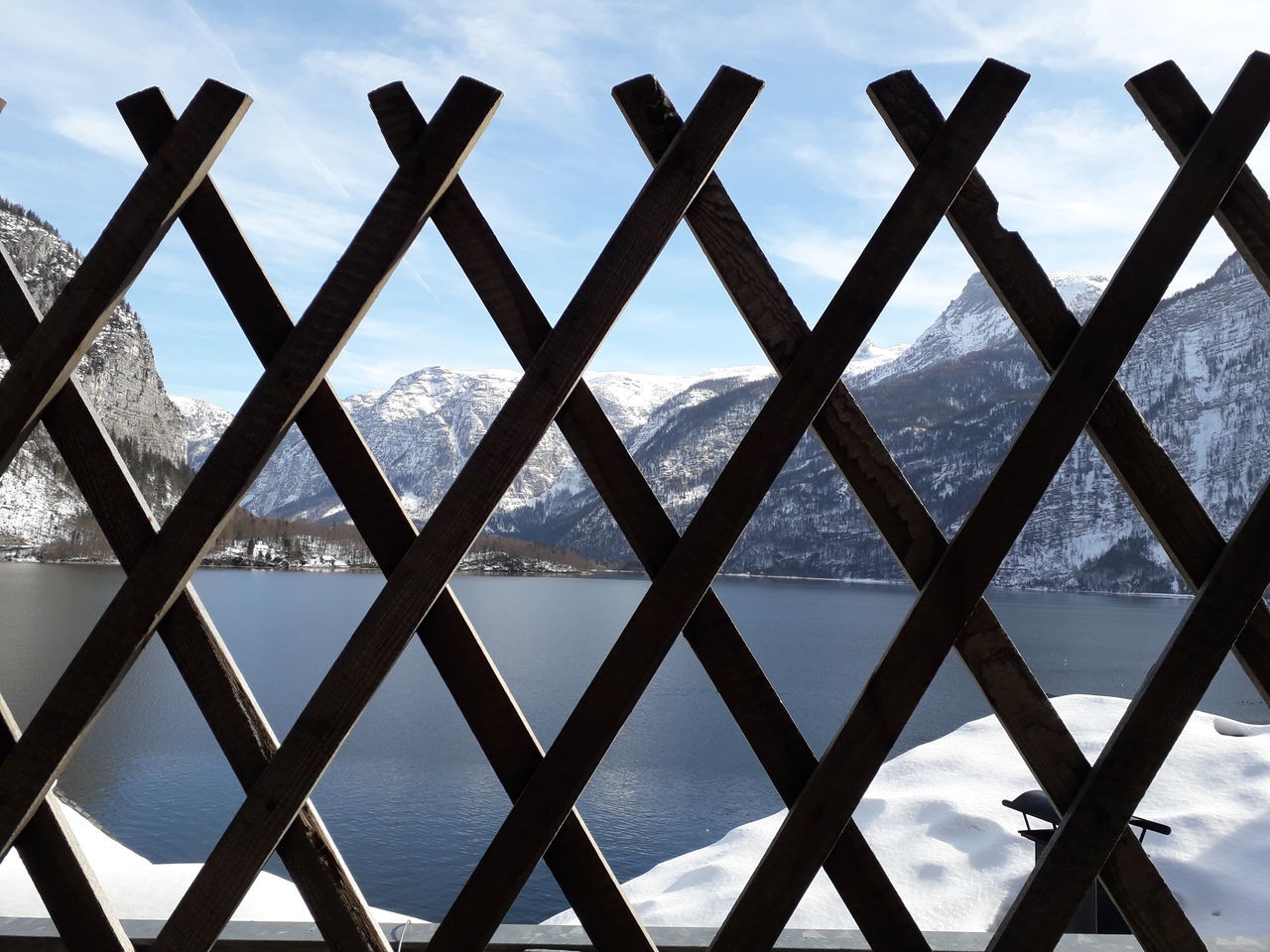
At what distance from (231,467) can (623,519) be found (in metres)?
0.57

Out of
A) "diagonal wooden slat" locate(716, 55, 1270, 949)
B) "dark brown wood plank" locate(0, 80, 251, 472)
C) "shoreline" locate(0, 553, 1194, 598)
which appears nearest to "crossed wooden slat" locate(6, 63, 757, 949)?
"dark brown wood plank" locate(0, 80, 251, 472)

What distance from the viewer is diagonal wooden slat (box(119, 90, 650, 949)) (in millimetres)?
1328

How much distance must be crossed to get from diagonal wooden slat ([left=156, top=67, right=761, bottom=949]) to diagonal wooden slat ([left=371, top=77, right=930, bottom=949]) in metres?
0.05

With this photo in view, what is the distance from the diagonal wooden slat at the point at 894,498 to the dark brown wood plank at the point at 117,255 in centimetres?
62

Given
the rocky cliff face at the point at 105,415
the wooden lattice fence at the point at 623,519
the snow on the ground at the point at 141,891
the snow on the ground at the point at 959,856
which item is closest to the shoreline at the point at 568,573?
the rocky cliff face at the point at 105,415

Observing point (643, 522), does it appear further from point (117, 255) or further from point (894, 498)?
point (117, 255)

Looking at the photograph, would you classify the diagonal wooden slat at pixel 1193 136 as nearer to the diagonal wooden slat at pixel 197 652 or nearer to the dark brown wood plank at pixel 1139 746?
the dark brown wood plank at pixel 1139 746

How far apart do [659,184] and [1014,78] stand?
0.57m

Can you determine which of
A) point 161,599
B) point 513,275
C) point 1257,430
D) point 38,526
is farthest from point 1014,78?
point 1257,430

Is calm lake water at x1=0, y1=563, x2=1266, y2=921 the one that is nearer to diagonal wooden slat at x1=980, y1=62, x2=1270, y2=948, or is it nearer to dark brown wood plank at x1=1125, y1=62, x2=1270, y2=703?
diagonal wooden slat at x1=980, y1=62, x2=1270, y2=948

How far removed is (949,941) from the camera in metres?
1.70

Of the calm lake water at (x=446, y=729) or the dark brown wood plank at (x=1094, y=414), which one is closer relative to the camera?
the dark brown wood plank at (x=1094, y=414)

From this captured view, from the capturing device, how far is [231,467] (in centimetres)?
134

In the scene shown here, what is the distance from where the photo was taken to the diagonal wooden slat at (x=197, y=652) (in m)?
1.32
